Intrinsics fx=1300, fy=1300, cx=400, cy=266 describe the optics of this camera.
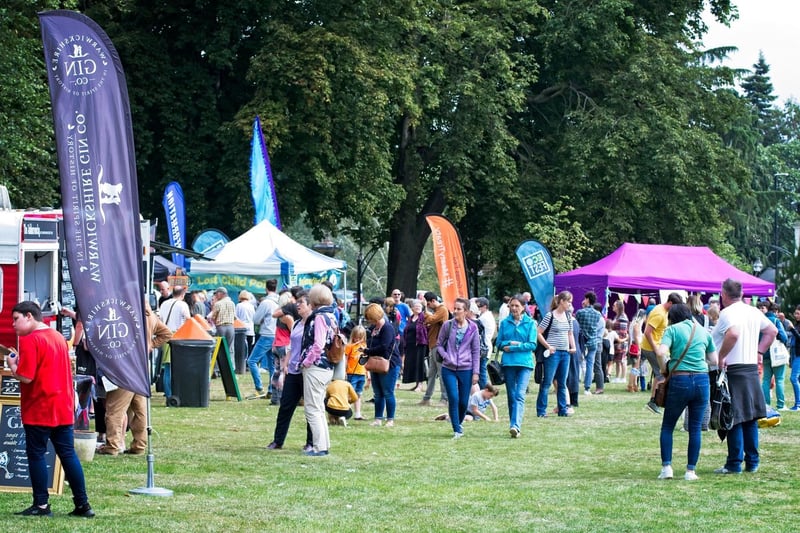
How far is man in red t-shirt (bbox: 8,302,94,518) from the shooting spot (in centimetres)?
895

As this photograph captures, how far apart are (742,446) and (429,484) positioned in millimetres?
3111

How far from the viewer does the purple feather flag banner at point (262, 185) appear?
28891 mm

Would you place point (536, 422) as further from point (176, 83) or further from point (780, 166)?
point (780, 166)

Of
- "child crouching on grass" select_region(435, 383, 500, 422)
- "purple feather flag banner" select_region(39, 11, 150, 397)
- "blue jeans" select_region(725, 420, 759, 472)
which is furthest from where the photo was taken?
"child crouching on grass" select_region(435, 383, 500, 422)

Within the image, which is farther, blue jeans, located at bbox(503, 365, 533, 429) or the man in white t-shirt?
blue jeans, located at bbox(503, 365, 533, 429)

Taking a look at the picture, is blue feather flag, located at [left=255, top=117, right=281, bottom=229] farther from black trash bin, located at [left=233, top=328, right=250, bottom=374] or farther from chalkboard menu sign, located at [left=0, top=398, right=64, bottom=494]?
chalkboard menu sign, located at [left=0, top=398, right=64, bottom=494]

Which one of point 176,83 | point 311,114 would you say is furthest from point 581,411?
point 176,83

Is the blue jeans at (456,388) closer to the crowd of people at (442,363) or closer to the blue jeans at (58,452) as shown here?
the crowd of people at (442,363)

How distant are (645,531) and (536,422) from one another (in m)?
8.93

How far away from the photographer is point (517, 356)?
52.2ft

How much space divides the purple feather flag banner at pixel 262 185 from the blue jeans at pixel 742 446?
58.4 feet

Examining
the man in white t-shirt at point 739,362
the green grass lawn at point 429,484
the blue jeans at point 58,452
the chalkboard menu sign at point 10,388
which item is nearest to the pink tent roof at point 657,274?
the green grass lawn at point 429,484

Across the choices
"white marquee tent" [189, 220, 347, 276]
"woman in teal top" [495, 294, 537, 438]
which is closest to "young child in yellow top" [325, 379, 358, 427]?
"woman in teal top" [495, 294, 537, 438]

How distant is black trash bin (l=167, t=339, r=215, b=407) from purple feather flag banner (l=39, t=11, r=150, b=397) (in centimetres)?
892
